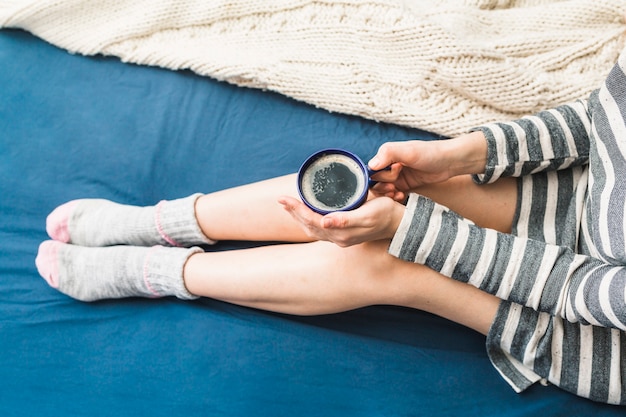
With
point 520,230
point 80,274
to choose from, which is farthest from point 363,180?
point 80,274

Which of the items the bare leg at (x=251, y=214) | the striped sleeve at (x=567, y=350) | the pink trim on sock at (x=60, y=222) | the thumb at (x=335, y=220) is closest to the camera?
the thumb at (x=335, y=220)

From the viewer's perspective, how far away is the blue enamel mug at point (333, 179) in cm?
72

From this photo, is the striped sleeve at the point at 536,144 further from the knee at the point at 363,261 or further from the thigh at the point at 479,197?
the knee at the point at 363,261

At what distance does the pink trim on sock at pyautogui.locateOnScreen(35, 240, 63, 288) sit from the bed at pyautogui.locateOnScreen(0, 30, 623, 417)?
0.03 meters

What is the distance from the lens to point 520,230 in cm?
88

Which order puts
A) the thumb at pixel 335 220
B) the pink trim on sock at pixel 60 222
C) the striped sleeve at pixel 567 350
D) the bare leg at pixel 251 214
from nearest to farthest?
the thumb at pixel 335 220 < the striped sleeve at pixel 567 350 < the bare leg at pixel 251 214 < the pink trim on sock at pixel 60 222

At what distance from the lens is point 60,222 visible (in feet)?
3.38

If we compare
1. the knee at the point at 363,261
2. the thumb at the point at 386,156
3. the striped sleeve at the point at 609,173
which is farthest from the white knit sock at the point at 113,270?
the striped sleeve at the point at 609,173

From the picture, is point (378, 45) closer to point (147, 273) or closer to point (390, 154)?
point (390, 154)

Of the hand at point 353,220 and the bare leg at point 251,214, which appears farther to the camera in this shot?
the bare leg at point 251,214

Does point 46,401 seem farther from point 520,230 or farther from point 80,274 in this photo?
point 520,230

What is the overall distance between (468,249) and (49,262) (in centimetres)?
74

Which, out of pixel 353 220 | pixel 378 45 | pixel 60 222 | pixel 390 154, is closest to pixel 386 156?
pixel 390 154

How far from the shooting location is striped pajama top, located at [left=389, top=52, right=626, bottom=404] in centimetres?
75
